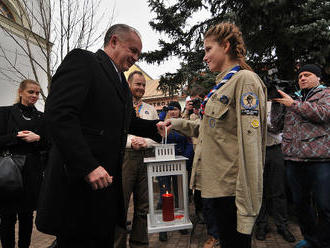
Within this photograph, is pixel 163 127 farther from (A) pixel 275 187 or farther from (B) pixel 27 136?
(A) pixel 275 187

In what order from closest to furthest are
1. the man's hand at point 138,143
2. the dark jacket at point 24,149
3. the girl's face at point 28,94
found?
the dark jacket at point 24,149 → the man's hand at point 138,143 → the girl's face at point 28,94

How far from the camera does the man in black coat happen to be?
1302 millimetres

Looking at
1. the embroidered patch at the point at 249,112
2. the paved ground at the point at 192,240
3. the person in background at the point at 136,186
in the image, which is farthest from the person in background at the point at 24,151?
the embroidered patch at the point at 249,112

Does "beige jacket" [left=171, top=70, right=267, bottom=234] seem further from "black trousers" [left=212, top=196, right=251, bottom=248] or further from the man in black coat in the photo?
the man in black coat

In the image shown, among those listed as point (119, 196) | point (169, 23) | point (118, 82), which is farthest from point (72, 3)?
point (119, 196)

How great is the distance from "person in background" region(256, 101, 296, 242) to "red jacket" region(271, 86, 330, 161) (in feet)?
2.20

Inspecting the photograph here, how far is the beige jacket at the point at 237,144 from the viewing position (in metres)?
1.47

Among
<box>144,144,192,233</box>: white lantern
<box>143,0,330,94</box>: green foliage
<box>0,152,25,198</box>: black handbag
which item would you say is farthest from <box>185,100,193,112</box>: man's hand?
→ <box>143,0,330,94</box>: green foliage

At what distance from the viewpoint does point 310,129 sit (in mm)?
2697

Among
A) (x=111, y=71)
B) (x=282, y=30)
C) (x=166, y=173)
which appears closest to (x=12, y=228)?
(x=166, y=173)

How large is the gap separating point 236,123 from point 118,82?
34.3 inches

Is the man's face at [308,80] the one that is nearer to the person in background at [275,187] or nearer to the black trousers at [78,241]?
the person in background at [275,187]

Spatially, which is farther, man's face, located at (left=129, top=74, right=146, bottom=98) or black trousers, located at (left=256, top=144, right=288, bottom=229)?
black trousers, located at (left=256, top=144, right=288, bottom=229)

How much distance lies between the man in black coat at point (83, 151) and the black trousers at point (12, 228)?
1.83 metres
